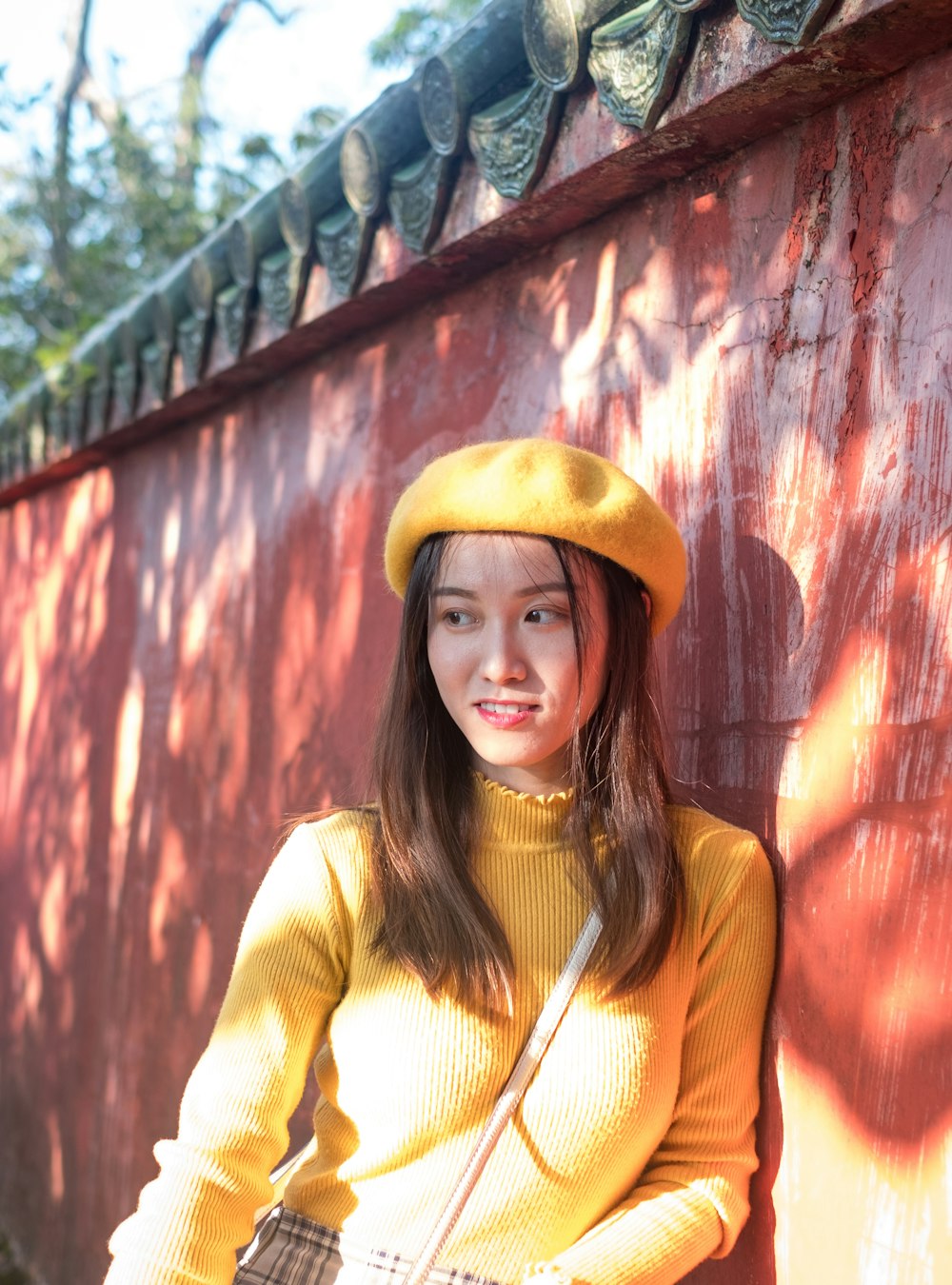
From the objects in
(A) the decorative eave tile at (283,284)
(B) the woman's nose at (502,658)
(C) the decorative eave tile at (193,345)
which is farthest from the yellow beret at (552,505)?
(C) the decorative eave tile at (193,345)

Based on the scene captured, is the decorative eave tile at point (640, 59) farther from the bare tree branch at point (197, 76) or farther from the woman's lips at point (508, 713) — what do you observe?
the bare tree branch at point (197, 76)

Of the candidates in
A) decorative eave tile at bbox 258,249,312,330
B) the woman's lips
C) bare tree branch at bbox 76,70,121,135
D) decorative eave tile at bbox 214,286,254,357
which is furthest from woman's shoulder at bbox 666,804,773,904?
bare tree branch at bbox 76,70,121,135

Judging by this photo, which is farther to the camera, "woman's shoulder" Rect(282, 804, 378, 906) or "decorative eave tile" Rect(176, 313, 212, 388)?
"decorative eave tile" Rect(176, 313, 212, 388)

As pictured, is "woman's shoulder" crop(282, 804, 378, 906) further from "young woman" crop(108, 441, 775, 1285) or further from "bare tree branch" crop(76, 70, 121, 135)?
"bare tree branch" crop(76, 70, 121, 135)

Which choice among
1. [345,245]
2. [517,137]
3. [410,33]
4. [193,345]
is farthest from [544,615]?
[410,33]

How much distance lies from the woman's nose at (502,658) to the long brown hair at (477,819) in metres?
0.08

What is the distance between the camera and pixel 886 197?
164cm

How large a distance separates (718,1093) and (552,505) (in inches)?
31.7

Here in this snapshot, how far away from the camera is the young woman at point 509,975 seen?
1.68m

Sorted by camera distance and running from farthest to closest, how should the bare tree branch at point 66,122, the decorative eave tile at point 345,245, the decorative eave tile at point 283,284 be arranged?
1. the bare tree branch at point 66,122
2. the decorative eave tile at point 283,284
3. the decorative eave tile at point 345,245

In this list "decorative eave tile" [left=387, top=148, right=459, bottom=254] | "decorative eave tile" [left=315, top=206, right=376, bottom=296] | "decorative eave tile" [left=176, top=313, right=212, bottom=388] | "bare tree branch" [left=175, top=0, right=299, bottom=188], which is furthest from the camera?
"bare tree branch" [left=175, top=0, right=299, bottom=188]

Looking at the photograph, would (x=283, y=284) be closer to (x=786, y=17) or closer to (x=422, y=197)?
(x=422, y=197)

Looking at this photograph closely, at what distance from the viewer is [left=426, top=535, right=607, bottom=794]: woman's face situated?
5.62 ft

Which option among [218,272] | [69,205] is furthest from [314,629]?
[69,205]
